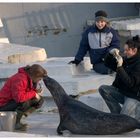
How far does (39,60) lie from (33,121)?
2.38 m

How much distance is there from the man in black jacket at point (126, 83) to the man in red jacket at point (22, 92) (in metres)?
0.95

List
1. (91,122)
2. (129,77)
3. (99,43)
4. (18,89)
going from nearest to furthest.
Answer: (91,122)
(129,77)
(18,89)
(99,43)

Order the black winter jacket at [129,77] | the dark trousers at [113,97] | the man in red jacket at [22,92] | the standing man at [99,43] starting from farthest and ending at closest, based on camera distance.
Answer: the standing man at [99,43] < the dark trousers at [113,97] < the man in red jacket at [22,92] < the black winter jacket at [129,77]

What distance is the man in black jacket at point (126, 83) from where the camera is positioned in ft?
24.1

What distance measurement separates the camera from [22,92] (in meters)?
7.60

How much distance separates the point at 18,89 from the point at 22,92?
93mm

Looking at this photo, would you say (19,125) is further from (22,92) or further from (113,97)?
(113,97)

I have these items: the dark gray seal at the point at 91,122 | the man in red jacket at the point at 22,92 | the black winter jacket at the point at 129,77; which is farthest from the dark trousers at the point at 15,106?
the black winter jacket at the point at 129,77

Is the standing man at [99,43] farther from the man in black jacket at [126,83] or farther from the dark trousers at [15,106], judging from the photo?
the dark trousers at [15,106]

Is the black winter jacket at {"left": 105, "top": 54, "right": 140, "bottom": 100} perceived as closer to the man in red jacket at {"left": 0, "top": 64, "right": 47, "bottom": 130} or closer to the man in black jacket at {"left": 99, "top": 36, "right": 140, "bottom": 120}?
the man in black jacket at {"left": 99, "top": 36, "right": 140, "bottom": 120}

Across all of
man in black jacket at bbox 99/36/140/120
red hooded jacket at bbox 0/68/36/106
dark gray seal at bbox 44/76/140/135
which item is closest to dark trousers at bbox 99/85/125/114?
man in black jacket at bbox 99/36/140/120

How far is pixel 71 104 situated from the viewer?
742cm

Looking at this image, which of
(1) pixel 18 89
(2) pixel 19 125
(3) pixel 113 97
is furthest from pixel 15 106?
(3) pixel 113 97

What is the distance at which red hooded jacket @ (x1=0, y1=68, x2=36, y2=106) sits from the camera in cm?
754
